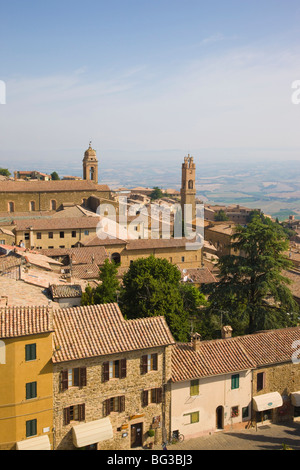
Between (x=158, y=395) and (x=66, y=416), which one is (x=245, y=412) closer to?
(x=158, y=395)

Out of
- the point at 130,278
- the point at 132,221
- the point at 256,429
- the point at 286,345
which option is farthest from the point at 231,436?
the point at 132,221

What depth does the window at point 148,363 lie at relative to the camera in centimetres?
2070

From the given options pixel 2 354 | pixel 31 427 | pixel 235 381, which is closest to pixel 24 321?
pixel 2 354

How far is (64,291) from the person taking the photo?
1165 inches

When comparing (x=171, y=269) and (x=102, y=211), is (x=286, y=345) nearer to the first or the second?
(x=171, y=269)

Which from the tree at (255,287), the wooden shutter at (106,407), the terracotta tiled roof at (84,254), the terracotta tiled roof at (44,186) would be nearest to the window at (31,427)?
the wooden shutter at (106,407)

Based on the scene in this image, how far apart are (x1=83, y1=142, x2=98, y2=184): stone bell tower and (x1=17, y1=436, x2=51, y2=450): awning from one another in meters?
66.2

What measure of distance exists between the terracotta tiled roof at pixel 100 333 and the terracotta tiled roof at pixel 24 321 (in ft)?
3.43

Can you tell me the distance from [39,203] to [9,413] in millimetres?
53974

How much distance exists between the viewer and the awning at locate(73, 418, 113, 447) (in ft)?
62.4

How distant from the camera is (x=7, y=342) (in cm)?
1819

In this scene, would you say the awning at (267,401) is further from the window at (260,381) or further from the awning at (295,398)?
the awning at (295,398)

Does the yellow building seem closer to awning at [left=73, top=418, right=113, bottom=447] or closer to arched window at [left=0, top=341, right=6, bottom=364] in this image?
arched window at [left=0, top=341, right=6, bottom=364]

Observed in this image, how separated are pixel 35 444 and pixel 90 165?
67.8 m
